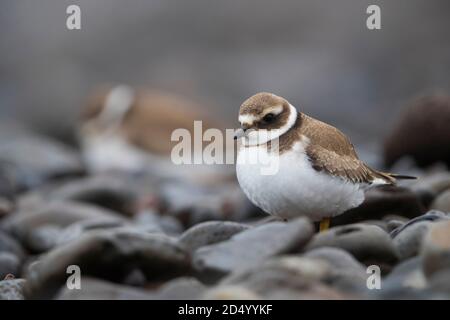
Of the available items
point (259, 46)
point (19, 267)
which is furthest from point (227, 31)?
point (19, 267)

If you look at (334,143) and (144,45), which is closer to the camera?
(334,143)

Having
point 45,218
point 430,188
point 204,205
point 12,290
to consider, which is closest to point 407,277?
point 12,290

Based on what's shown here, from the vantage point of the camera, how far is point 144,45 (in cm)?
2411

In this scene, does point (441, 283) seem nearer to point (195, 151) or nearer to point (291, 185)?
point (291, 185)

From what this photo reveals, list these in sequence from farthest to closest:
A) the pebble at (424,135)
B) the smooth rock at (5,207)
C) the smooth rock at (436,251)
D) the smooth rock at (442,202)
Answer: the pebble at (424,135) < the smooth rock at (5,207) < the smooth rock at (442,202) < the smooth rock at (436,251)

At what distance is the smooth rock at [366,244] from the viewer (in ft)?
19.2

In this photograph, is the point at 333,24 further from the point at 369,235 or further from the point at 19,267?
the point at 369,235

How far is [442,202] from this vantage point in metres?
7.82

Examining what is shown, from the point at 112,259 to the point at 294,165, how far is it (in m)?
1.52

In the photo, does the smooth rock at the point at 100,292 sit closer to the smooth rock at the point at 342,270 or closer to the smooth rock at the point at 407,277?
the smooth rock at the point at 342,270

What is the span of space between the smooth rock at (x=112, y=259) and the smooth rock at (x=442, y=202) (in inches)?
115

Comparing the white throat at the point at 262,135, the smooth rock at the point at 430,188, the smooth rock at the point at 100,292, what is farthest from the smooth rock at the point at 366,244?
the smooth rock at the point at 430,188

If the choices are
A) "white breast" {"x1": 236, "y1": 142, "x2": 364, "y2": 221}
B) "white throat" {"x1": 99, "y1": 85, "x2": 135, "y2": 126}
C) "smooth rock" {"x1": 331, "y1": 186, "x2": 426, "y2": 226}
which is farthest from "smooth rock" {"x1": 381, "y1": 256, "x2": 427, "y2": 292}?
"white throat" {"x1": 99, "y1": 85, "x2": 135, "y2": 126}
